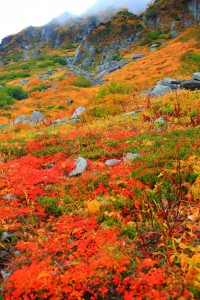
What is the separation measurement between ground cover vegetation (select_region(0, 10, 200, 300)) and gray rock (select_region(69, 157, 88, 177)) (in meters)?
0.18

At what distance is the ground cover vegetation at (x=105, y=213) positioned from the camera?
434cm

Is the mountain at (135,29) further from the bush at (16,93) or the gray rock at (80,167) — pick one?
the gray rock at (80,167)

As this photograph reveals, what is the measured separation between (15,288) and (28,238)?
1408mm

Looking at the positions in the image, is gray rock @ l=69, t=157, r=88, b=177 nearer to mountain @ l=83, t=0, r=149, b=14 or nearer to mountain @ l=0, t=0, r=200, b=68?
mountain @ l=0, t=0, r=200, b=68

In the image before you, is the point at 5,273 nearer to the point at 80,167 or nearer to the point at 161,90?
the point at 80,167

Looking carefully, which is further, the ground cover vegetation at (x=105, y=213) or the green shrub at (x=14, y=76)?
the green shrub at (x=14, y=76)

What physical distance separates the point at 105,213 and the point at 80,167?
11.0 feet

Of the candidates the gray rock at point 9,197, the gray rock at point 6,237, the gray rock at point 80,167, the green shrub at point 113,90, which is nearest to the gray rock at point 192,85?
the green shrub at point 113,90

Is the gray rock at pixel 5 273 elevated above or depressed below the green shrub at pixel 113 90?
above

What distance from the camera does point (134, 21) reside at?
62.2m

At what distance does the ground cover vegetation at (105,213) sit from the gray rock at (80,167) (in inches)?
7.1

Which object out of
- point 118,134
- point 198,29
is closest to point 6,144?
point 118,134

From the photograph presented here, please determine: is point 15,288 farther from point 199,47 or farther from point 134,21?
point 134,21

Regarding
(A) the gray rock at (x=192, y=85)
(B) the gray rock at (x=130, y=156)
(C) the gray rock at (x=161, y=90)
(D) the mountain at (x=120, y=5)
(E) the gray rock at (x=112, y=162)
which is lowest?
(C) the gray rock at (x=161, y=90)
